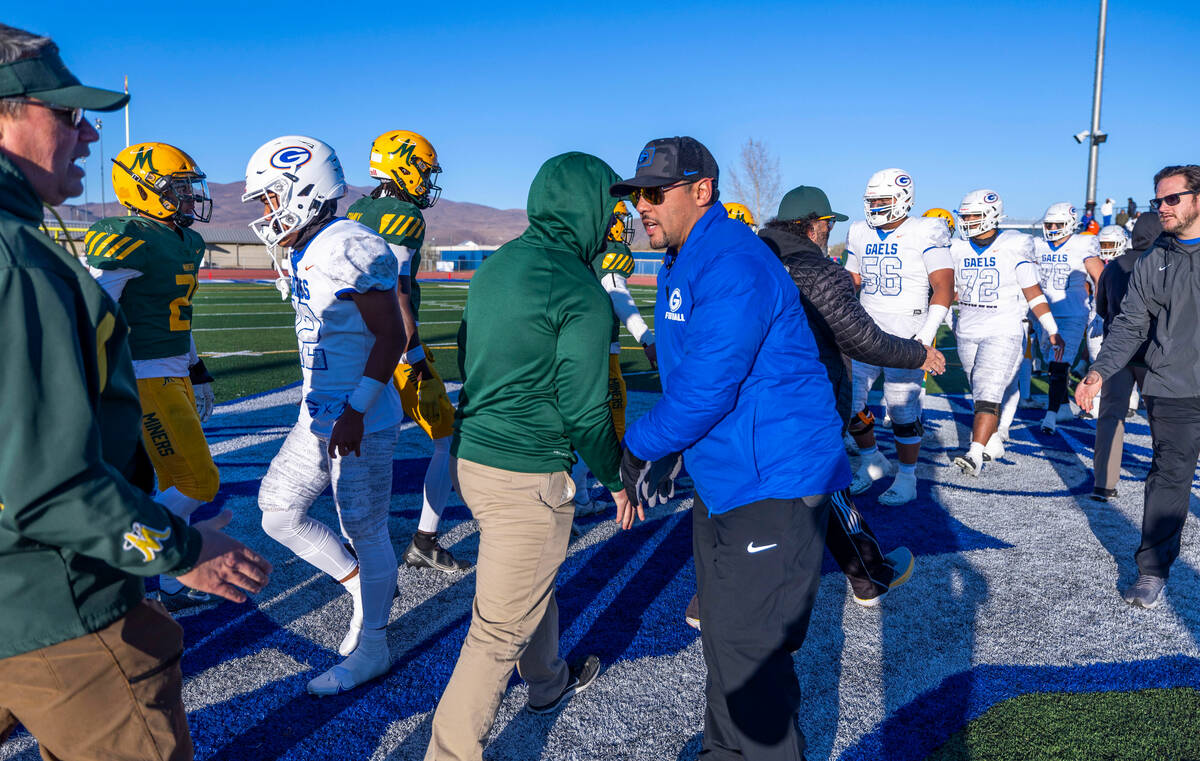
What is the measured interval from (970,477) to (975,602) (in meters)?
2.84

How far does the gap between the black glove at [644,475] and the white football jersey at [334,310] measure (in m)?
1.27

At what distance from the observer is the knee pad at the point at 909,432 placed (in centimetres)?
614

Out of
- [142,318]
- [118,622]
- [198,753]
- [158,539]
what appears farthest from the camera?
[142,318]

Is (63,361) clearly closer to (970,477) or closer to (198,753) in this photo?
(198,753)

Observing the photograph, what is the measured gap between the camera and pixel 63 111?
1.67m

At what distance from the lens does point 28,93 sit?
158cm

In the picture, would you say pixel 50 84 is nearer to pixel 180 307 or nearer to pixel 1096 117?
pixel 180 307

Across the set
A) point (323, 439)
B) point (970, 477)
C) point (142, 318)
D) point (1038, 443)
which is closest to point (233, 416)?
point (142, 318)

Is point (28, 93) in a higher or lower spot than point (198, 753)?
higher

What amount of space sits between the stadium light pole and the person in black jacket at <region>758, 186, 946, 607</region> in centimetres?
1737

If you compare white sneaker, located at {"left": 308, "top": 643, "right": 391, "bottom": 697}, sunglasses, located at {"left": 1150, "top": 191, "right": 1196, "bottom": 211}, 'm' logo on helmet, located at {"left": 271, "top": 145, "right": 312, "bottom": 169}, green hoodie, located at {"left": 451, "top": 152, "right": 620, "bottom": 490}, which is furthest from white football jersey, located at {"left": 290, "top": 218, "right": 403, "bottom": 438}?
sunglasses, located at {"left": 1150, "top": 191, "right": 1196, "bottom": 211}

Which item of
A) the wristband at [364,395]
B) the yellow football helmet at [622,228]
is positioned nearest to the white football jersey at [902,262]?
the yellow football helmet at [622,228]

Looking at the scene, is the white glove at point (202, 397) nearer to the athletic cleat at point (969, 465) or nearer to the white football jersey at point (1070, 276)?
the athletic cleat at point (969, 465)

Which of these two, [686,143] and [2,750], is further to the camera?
[2,750]
